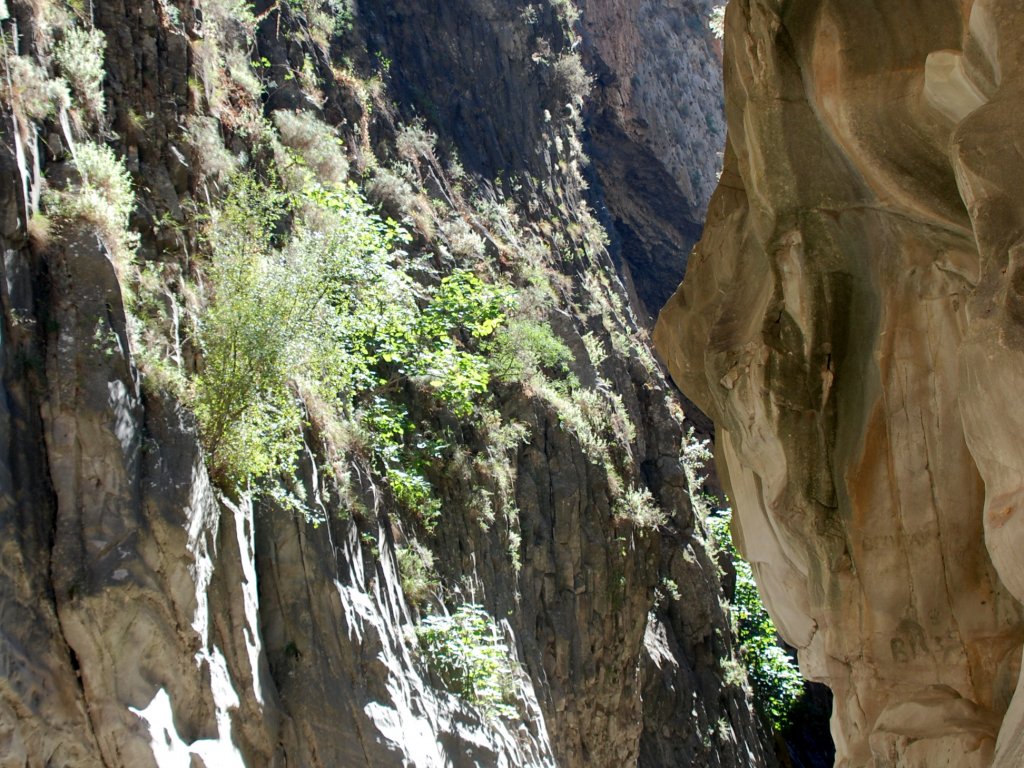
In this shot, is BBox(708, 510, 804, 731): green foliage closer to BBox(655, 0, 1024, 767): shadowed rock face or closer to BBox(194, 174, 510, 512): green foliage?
BBox(194, 174, 510, 512): green foliage

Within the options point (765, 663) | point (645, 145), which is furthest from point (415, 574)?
point (645, 145)

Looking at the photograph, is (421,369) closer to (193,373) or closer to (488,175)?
(193,373)

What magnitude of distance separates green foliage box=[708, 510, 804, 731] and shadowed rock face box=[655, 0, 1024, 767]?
16.2 meters

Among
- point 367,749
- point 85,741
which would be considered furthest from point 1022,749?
point 367,749

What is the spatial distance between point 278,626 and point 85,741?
225 centimetres

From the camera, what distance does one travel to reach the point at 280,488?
983 centimetres

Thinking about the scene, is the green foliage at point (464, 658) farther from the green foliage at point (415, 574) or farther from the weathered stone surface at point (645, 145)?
the weathered stone surface at point (645, 145)

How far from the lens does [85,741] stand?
7469 millimetres

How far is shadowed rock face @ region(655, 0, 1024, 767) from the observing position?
5.81 m

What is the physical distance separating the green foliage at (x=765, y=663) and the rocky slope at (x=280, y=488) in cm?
202

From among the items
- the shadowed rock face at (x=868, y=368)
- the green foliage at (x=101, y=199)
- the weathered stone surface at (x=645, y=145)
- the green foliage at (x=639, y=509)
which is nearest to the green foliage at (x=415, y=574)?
the green foliage at (x=101, y=199)

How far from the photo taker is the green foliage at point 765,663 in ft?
74.7

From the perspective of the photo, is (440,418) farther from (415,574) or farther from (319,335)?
(319,335)

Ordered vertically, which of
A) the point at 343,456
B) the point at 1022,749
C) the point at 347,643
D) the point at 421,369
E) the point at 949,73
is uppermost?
the point at 421,369
